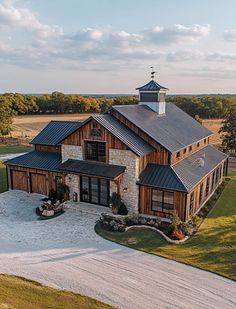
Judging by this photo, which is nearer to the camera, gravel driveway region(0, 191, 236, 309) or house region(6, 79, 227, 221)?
gravel driveway region(0, 191, 236, 309)

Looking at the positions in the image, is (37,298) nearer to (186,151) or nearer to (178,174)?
(178,174)

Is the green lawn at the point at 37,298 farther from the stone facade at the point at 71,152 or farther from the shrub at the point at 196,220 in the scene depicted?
the stone facade at the point at 71,152

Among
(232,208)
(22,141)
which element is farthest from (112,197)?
(22,141)

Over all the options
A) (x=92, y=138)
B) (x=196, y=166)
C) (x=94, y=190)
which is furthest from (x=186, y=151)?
(x=94, y=190)

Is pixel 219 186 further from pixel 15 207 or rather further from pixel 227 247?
pixel 15 207

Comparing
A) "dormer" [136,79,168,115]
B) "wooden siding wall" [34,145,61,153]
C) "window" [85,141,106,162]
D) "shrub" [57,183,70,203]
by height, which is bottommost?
"shrub" [57,183,70,203]

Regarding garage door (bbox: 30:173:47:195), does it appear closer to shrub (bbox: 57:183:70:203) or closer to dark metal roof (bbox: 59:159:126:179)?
shrub (bbox: 57:183:70:203)

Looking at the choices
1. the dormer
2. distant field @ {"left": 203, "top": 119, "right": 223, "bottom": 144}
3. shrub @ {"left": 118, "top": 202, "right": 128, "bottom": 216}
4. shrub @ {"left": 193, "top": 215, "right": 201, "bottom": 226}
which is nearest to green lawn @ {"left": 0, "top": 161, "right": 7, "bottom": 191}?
shrub @ {"left": 118, "top": 202, "right": 128, "bottom": 216}
